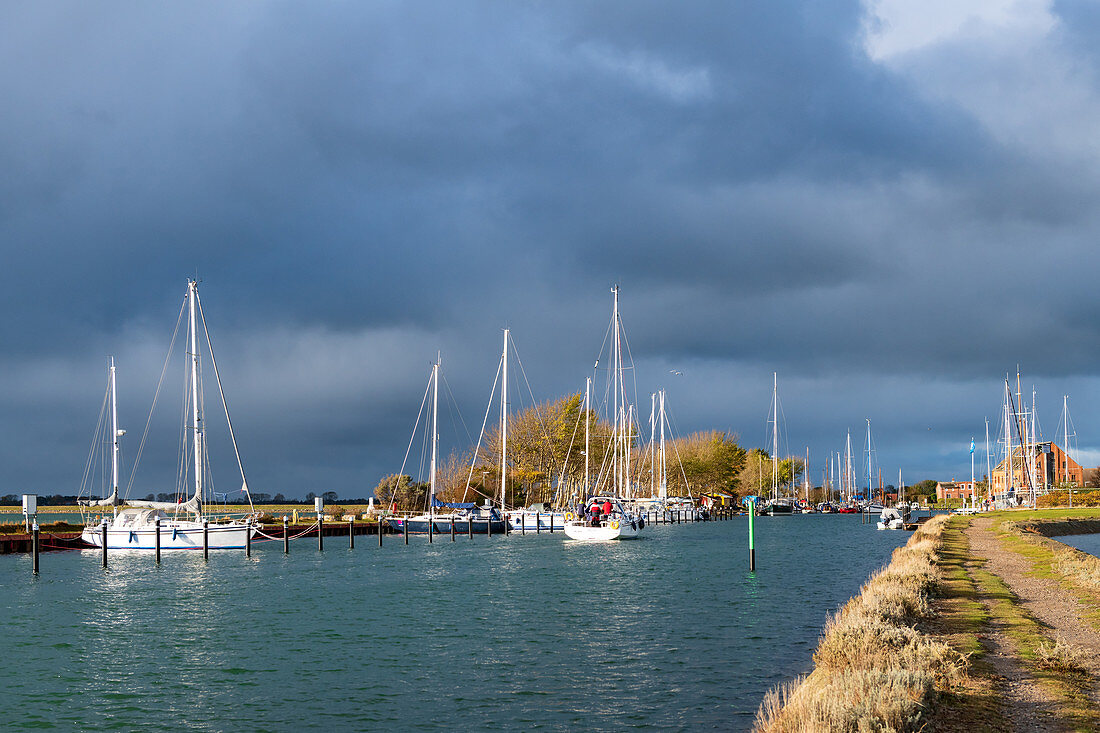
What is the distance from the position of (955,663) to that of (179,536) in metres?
58.7

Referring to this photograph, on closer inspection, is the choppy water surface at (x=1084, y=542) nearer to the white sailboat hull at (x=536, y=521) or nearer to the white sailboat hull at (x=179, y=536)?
the white sailboat hull at (x=536, y=521)

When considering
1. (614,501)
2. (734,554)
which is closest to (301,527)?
(614,501)

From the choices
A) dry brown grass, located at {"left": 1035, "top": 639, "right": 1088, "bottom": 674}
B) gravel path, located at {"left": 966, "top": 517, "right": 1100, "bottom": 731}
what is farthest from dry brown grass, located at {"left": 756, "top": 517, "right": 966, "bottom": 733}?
dry brown grass, located at {"left": 1035, "top": 639, "right": 1088, "bottom": 674}

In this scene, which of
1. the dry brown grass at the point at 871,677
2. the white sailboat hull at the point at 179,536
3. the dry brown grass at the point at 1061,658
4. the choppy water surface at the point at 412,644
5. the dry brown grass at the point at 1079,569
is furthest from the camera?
the white sailboat hull at the point at 179,536

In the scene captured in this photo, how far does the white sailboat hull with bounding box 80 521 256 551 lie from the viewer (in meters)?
64.4

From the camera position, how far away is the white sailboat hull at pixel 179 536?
64375 mm

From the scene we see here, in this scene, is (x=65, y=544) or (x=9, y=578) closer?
(x=9, y=578)

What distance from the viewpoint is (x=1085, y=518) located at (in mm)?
85625

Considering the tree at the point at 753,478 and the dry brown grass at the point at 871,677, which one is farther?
the tree at the point at 753,478

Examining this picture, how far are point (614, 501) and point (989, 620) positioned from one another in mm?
62429

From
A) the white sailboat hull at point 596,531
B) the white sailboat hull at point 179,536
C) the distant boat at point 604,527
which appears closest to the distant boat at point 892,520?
the distant boat at point 604,527

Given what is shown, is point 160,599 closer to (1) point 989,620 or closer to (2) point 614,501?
(1) point 989,620

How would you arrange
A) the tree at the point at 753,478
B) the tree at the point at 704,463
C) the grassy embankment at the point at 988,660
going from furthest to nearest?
the tree at the point at 753,478, the tree at the point at 704,463, the grassy embankment at the point at 988,660

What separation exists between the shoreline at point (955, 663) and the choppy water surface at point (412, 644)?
8.85 ft
